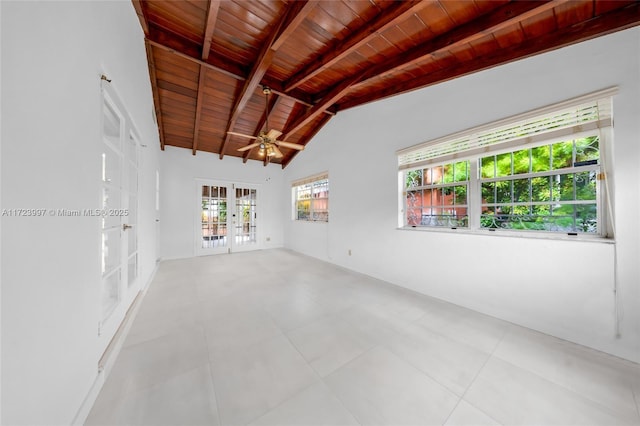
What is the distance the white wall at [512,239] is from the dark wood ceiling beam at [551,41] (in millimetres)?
67

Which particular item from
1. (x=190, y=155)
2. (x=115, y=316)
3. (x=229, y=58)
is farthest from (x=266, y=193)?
(x=115, y=316)

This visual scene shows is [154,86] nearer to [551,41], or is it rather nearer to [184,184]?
[184,184]

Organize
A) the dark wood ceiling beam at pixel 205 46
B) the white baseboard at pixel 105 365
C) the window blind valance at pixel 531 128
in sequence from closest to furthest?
the white baseboard at pixel 105 365, the window blind valance at pixel 531 128, the dark wood ceiling beam at pixel 205 46

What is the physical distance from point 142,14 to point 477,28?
11.8ft

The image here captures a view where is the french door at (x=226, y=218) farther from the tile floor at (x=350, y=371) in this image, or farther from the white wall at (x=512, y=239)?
the white wall at (x=512, y=239)

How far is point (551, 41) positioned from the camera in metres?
2.03

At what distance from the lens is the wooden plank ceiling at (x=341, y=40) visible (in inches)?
77.0

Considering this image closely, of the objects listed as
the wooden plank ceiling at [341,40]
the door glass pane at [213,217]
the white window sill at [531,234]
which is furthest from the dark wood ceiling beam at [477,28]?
the door glass pane at [213,217]

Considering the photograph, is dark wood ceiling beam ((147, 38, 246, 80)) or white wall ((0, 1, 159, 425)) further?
dark wood ceiling beam ((147, 38, 246, 80))

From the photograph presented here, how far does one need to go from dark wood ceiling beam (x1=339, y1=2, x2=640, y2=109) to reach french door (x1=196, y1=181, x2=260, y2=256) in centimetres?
518

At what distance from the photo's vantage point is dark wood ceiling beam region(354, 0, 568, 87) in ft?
5.99

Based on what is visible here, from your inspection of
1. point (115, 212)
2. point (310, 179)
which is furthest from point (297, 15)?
point (310, 179)

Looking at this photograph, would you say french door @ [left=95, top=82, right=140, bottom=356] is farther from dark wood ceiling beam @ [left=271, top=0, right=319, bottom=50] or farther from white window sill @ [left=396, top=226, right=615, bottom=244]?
white window sill @ [left=396, top=226, right=615, bottom=244]

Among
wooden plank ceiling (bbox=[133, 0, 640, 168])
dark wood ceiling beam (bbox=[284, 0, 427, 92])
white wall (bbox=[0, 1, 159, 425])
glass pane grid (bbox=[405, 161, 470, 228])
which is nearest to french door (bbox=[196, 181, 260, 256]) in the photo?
wooden plank ceiling (bbox=[133, 0, 640, 168])
